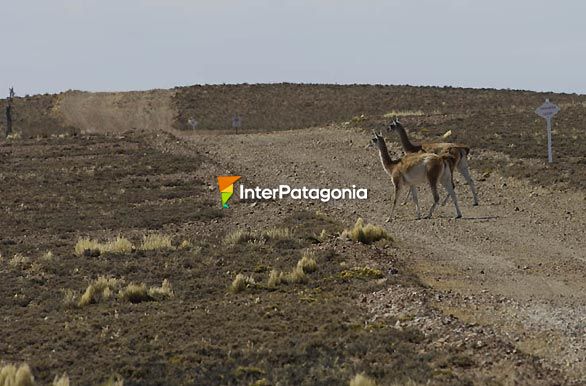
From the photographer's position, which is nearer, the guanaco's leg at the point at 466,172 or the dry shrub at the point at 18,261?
the dry shrub at the point at 18,261

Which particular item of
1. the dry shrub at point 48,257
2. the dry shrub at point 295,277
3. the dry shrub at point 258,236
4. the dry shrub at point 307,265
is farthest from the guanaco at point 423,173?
the dry shrub at point 48,257

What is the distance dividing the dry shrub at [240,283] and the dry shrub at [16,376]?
17.6ft

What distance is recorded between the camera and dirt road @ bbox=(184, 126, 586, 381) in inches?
486

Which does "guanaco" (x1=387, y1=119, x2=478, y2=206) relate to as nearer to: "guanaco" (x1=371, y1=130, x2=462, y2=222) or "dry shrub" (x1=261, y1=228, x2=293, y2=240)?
"guanaco" (x1=371, y1=130, x2=462, y2=222)

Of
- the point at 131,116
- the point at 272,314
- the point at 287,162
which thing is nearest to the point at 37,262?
the point at 272,314

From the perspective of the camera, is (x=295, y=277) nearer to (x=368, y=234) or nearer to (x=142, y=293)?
(x=142, y=293)

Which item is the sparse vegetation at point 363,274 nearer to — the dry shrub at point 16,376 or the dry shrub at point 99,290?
the dry shrub at point 99,290

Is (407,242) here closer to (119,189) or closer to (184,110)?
(119,189)

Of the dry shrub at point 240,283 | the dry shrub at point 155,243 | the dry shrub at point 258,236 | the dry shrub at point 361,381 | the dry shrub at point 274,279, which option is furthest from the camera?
the dry shrub at point 258,236

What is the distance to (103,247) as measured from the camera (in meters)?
20.9

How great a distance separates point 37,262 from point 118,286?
12.1ft

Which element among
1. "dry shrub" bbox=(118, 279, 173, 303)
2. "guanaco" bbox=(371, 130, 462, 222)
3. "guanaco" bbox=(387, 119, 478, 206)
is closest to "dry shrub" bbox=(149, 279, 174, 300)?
"dry shrub" bbox=(118, 279, 173, 303)

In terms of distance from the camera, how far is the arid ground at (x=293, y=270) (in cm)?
1138

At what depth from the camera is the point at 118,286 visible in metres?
16.8
